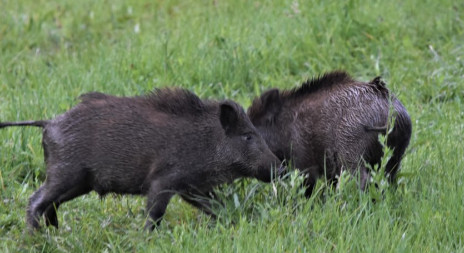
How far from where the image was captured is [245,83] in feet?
27.1

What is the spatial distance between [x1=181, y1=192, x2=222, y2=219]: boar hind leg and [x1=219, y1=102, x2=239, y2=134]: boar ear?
440mm

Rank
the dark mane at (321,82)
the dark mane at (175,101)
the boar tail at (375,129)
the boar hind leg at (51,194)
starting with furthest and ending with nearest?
the dark mane at (321,82)
the dark mane at (175,101)
the boar tail at (375,129)
the boar hind leg at (51,194)

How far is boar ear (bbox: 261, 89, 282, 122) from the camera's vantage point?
19.9 ft

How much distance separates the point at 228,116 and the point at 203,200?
571 mm

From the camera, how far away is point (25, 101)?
7.36 metres

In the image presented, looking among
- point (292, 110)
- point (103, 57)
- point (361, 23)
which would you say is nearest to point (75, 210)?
→ point (292, 110)

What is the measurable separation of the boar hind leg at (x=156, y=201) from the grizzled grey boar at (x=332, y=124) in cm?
106

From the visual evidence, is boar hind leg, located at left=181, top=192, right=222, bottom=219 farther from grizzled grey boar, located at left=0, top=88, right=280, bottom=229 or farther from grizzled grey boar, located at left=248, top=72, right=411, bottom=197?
grizzled grey boar, located at left=248, top=72, right=411, bottom=197

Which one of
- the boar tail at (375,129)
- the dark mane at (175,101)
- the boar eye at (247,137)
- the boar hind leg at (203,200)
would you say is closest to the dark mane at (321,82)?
the boar tail at (375,129)

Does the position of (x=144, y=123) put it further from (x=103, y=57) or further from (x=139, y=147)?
(x=103, y=57)

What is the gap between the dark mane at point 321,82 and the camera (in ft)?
19.9

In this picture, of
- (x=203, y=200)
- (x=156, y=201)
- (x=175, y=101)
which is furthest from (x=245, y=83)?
(x=156, y=201)

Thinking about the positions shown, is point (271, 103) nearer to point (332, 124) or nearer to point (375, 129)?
point (332, 124)

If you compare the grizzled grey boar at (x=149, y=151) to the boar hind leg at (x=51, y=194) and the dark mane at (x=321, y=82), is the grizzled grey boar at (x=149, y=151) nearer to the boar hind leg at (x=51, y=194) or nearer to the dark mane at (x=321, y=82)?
the boar hind leg at (x=51, y=194)
